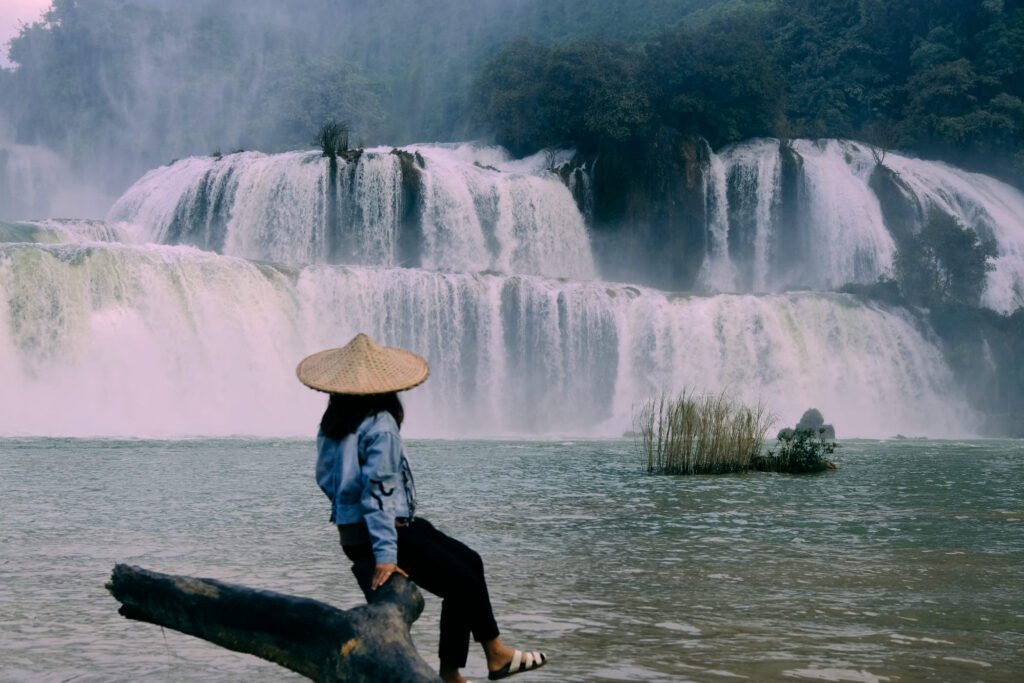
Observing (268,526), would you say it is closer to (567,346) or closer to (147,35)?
(567,346)

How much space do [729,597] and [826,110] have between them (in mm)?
46185

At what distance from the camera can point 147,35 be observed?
66875 millimetres

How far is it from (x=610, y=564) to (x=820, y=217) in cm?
3569

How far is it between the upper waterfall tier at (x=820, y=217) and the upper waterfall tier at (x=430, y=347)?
635cm

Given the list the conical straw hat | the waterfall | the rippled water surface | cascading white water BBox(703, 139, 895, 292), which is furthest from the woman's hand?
cascading white water BBox(703, 139, 895, 292)

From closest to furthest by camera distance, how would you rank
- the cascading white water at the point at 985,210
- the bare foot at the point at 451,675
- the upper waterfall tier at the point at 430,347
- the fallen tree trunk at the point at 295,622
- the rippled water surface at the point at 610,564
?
1. the fallen tree trunk at the point at 295,622
2. the bare foot at the point at 451,675
3. the rippled water surface at the point at 610,564
4. the upper waterfall tier at the point at 430,347
5. the cascading white water at the point at 985,210

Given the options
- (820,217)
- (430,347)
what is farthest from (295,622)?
(820,217)

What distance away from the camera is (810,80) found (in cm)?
5109

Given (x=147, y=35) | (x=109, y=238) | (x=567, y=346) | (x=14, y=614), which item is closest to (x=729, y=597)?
(x=14, y=614)

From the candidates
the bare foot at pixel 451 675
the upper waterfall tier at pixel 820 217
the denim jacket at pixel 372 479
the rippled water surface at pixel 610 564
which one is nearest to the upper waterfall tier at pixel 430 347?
the upper waterfall tier at pixel 820 217

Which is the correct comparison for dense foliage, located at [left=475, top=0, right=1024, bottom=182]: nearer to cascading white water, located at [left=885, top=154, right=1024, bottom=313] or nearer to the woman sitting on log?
cascading white water, located at [left=885, top=154, right=1024, bottom=313]

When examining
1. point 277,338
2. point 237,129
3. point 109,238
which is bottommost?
point 277,338

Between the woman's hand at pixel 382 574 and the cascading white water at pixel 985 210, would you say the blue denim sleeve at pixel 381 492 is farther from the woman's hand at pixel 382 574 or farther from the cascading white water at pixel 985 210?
the cascading white water at pixel 985 210

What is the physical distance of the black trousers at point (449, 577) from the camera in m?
4.20
